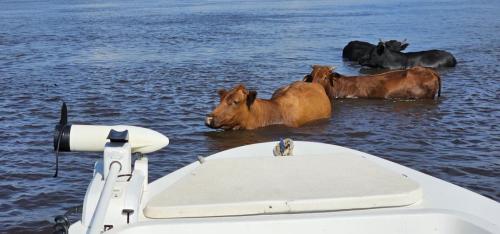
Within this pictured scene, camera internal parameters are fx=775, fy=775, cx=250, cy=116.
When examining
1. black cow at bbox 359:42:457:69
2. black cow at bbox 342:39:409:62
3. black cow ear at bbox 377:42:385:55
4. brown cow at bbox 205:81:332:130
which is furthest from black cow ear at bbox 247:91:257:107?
black cow at bbox 342:39:409:62

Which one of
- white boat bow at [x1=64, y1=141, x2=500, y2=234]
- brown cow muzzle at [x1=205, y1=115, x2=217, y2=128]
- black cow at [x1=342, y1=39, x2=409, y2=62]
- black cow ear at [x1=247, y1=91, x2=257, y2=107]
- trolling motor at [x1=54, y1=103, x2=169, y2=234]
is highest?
trolling motor at [x1=54, y1=103, x2=169, y2=234]

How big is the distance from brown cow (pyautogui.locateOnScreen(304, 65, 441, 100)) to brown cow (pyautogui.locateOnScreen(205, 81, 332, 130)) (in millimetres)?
1453

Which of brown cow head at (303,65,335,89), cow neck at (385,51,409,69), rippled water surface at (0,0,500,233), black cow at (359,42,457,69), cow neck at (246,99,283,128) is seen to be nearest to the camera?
rippled water surface at (0,0,500,233)

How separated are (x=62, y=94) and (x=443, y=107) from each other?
21.3 ft

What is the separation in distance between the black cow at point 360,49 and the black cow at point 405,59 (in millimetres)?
549

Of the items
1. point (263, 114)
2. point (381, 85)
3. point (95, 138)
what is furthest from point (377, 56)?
point (95, 138)

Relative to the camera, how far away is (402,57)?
1853 cm

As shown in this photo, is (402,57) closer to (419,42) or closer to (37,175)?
(419,42)

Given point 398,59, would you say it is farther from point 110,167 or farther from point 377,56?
point 110,167

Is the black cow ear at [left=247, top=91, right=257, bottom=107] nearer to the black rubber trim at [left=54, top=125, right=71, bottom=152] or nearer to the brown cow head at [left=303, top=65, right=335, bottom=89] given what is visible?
the brown cow head at [left=303, top=65, right=335, bottom=89]

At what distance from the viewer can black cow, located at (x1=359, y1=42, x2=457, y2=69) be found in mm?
17750

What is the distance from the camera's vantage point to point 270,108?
35.8ft

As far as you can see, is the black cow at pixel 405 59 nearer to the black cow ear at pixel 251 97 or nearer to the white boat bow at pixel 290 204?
the black cow ear at pixel 251 97

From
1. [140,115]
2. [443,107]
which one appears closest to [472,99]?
[443,107]
